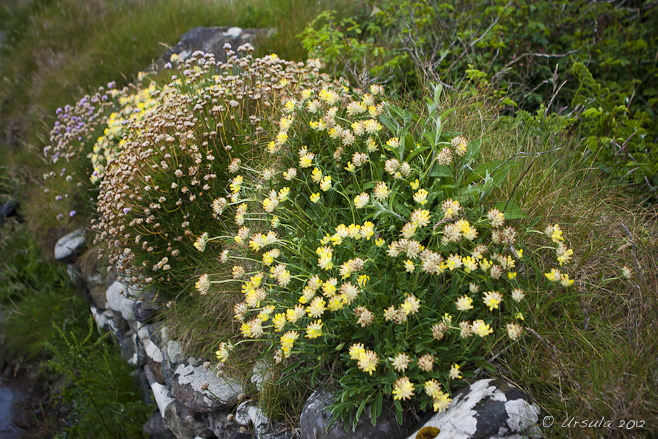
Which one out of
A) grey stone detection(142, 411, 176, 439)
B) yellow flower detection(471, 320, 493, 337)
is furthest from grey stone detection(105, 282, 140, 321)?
yellow flower detection(471, 320, 493, 337)

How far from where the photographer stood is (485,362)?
1.70 metres

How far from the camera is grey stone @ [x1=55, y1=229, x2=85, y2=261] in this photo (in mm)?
4152

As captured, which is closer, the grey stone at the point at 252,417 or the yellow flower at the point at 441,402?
the yellow flower at the point at 441,402

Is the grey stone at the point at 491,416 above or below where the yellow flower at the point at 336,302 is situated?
below

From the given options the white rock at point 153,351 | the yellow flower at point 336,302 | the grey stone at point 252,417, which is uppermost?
the yellow flower at point 336,302

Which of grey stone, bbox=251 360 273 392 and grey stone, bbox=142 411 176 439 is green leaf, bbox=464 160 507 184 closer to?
grey stone, bbox=251 360 273 392

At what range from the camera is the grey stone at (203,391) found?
237cm

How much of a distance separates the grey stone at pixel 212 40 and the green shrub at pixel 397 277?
11.9 ft

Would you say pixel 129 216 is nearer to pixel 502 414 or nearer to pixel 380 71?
pixel 380 71

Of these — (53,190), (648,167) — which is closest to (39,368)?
(53,190)

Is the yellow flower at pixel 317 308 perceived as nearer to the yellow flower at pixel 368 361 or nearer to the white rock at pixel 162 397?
the yellow flower at pixel 368 361

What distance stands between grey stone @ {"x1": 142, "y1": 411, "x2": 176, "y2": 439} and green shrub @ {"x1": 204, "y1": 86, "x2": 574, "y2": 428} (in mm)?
1511

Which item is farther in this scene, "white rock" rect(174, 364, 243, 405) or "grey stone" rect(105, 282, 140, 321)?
"grey stone" rect(105, 282, 140, 321)

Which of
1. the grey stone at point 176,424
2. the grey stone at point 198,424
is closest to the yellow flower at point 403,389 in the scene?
the grey stone at point 198,424
